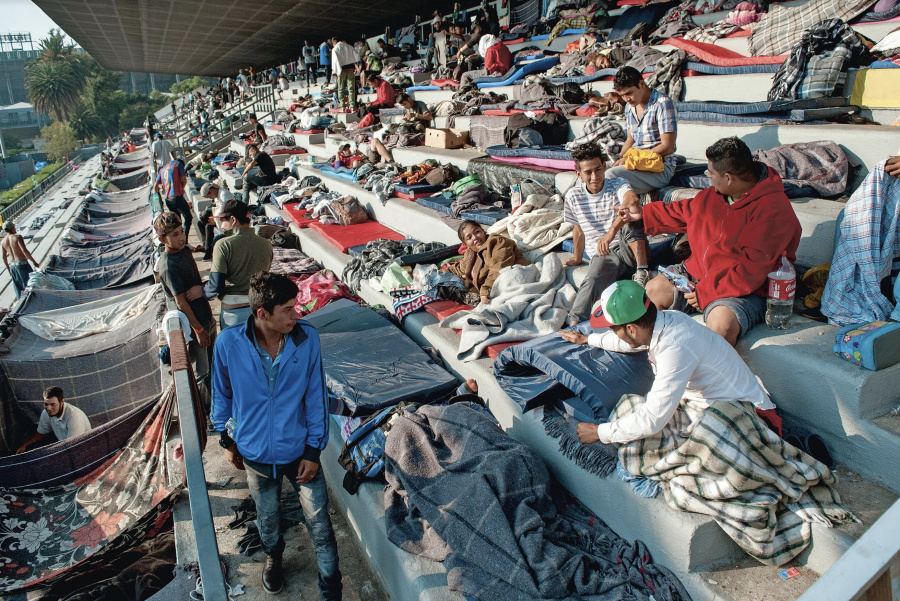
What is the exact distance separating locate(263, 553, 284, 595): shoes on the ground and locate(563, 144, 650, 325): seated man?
7.54ft

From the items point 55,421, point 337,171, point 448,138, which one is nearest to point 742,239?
point 55,421

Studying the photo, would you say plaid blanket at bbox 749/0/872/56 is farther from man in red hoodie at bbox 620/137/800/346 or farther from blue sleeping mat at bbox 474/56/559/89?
man in red hoodie at bbox 620/137/800/346

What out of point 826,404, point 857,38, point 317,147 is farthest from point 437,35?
point 826,404

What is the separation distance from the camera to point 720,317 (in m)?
2.86

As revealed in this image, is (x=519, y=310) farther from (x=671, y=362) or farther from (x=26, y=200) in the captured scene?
(x=26, y=200)

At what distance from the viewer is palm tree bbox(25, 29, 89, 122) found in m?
61.8

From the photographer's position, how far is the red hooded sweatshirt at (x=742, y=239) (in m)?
2.90

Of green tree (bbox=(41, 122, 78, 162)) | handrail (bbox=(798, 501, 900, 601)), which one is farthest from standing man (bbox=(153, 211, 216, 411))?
green tree (bbox=(41, 122, 78, 162))

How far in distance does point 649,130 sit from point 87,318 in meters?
5.97

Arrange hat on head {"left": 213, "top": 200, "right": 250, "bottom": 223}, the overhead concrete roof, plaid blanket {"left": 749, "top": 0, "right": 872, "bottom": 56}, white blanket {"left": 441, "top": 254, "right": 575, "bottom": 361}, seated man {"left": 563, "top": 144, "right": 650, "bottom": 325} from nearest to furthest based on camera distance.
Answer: seated man {"left": 563, "top": 144, "right": 650, "bottom": 325} < white blanket {"left": 441, "top": 254, "right": 575, "bottom": 361} < hat on head {"left": 213, "top": 200, "right": 250, "bottom": 223} < plaid blanket {"left": 749, "top": 0, "right": 872, "bottom": 56} < the overhead concrete roof

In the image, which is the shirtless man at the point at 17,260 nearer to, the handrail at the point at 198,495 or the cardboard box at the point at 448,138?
the cardboard box at the point at 448,138

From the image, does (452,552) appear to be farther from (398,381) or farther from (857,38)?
(857,38)

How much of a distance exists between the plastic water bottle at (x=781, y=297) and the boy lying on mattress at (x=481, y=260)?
206 cm

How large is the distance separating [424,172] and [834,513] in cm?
632
